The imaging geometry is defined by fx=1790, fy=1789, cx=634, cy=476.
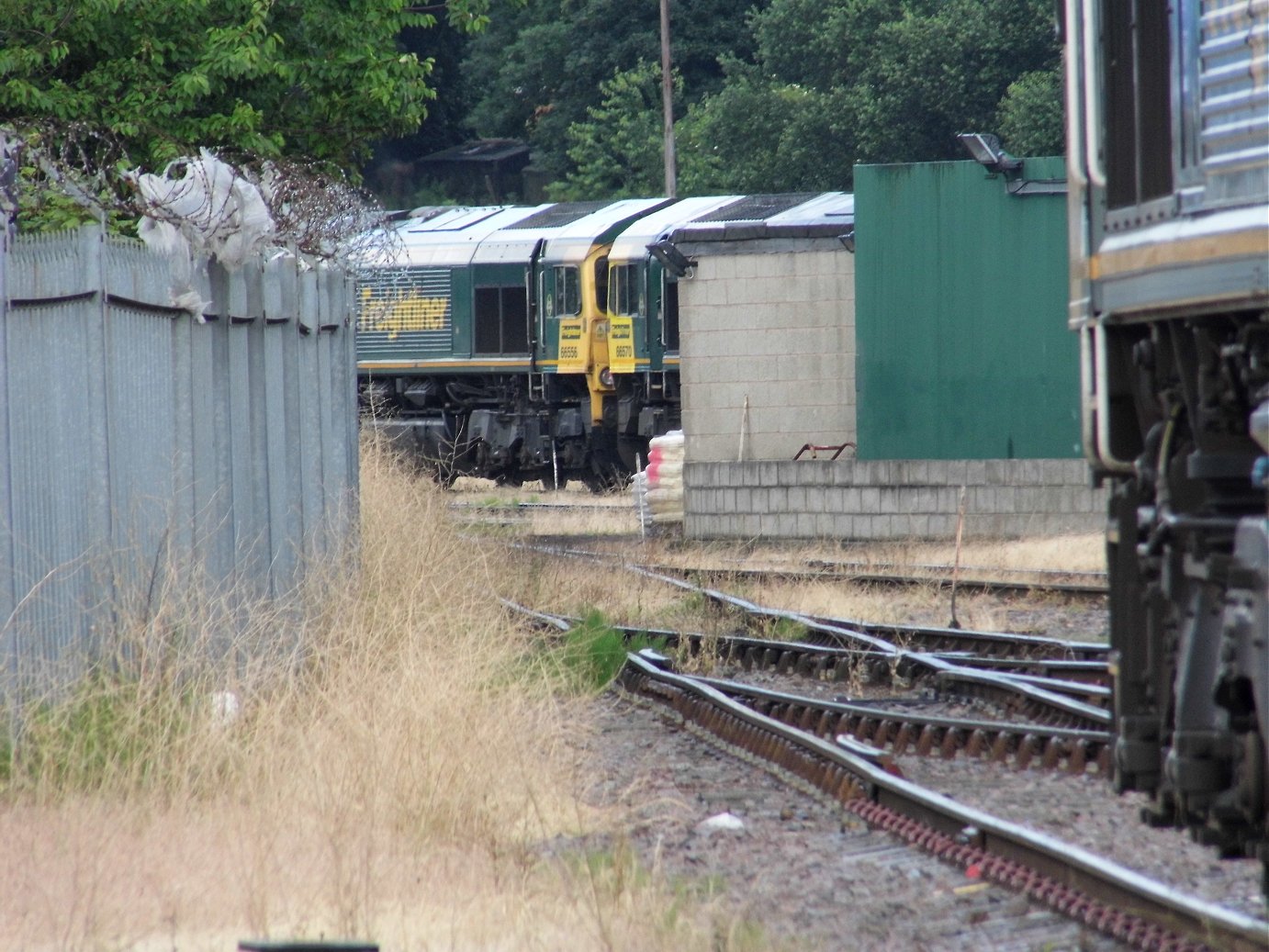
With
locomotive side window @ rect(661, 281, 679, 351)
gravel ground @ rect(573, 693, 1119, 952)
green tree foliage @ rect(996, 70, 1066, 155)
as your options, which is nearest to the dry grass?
gravel ground @ rect(573, 693, 1119, 952)

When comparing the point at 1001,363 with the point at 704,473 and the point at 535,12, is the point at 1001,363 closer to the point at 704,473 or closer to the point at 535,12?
the point at 704,473

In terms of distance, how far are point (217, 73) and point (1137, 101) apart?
11.3 metres

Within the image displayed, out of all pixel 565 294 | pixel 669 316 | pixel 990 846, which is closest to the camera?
pixel 990 846

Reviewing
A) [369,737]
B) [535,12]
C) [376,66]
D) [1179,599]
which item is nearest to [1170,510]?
[1179,599]

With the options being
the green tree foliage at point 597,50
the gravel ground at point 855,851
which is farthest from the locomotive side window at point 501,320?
the green tree foliage at point 597,50

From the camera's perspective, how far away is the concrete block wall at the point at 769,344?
2086 cm

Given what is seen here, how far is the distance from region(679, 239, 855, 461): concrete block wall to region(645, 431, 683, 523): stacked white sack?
617 millimetres

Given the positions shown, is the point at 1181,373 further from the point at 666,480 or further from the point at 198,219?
the point at 666,480

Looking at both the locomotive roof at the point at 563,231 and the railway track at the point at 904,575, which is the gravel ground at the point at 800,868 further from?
the locomotive roof at the point at 563,231

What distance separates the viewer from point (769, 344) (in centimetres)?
2086

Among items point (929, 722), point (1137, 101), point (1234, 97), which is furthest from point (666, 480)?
point (1234, 97)

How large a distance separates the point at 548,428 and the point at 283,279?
1870 cm

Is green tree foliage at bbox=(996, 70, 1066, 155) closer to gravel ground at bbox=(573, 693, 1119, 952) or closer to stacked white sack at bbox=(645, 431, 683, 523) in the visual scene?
stacked white sack at bbox=(645, 431, 683, 523)

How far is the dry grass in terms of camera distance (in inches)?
197
